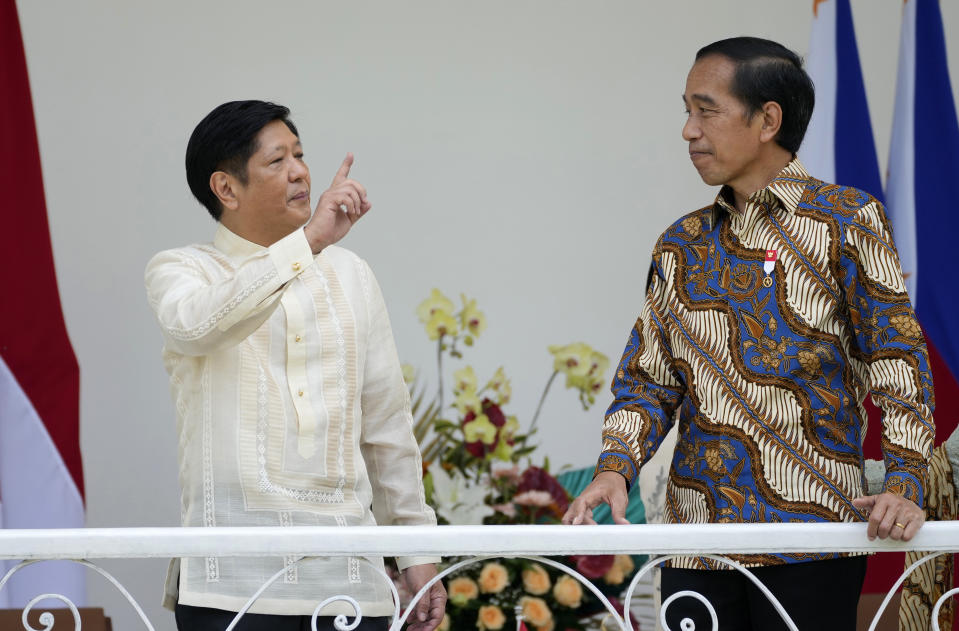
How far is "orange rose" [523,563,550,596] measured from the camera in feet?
9.40

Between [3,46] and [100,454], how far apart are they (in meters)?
1.28

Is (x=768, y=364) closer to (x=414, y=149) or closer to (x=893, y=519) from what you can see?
(x=893, y=519)

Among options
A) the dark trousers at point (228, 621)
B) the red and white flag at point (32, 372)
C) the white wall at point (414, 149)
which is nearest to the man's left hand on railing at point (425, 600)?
the dark trousers at point (228, 621)

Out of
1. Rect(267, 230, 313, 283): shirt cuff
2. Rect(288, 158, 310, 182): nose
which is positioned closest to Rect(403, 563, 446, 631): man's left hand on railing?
Rect(267, 230, 313, 283): shirt cuff

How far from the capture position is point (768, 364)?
2076 mm

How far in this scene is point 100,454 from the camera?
4.02 metres

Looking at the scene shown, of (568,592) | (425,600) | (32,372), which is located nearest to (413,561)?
(425,600)

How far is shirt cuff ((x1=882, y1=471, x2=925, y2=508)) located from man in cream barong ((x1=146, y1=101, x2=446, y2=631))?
82 centimetres

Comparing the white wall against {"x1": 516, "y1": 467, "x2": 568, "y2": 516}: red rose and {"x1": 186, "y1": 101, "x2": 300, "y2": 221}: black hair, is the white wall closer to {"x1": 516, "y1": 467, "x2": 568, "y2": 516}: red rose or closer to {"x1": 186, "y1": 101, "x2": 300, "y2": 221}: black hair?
{"x1": 516, "y1": 467, "x2": 568, "y2": 516}: red rose

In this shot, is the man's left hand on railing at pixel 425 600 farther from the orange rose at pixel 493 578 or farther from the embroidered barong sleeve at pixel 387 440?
the orange rose at pixel 493 578

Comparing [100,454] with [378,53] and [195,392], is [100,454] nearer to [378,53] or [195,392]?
[378,53]

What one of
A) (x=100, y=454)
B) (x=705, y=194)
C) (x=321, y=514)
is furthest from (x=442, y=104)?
(x=321, y=514)

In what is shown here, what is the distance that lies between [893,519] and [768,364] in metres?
0.33

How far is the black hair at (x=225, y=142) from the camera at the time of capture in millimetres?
2398
